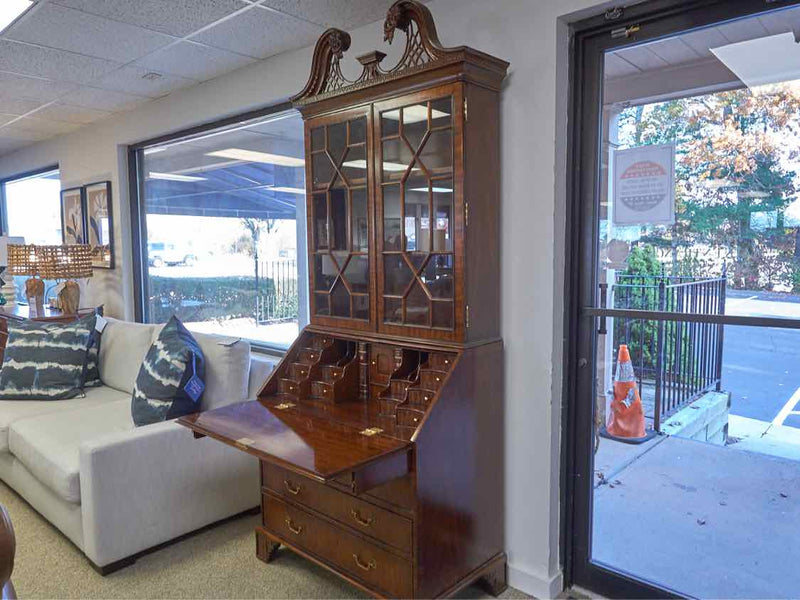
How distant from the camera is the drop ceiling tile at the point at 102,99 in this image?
380 centimetres

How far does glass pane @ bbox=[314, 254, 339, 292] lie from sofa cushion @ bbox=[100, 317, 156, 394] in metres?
1.59

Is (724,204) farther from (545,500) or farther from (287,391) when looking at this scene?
(287,391)

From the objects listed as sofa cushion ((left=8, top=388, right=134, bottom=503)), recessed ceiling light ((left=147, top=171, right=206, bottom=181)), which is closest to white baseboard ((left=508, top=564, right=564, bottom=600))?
sofa cushion ((left=8, top=388, right=134, bottom=503))

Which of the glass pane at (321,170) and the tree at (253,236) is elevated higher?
the glass pane at (321,170)

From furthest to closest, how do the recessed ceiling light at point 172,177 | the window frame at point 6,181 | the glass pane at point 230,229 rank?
the window frame at point 6,181 → the recessed ceiling light at point 172,177 → the glass pane at point 230,229

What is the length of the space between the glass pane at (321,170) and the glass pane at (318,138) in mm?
33

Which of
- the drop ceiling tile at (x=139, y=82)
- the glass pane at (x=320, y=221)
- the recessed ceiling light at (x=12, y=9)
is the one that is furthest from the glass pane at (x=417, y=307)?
the drop ceiling tile at (x=139, y=82)

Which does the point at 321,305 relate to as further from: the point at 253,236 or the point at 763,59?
the point at 763,59

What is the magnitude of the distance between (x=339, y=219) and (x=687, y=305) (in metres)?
1.35

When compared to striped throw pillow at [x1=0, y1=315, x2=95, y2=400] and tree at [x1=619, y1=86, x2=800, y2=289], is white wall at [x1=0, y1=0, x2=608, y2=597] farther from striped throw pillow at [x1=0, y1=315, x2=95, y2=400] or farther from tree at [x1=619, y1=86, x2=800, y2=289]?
striped throw pillow at [x1=0, y1=315, x2=95, y2=400]

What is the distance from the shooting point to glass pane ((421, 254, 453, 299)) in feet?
6.81

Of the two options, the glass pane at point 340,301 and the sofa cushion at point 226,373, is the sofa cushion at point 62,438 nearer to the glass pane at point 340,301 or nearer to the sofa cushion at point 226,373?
the sofa cushion at point 226,373

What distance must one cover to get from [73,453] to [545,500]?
2.04 meters

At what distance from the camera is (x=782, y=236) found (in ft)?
6.07
